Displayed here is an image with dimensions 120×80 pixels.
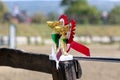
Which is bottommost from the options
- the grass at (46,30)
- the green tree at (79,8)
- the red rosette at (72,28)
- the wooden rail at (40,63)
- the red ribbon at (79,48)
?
the grass at (46,30)

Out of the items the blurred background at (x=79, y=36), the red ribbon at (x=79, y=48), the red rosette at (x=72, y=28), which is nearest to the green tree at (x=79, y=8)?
the blurred background at (x=79, y=36)

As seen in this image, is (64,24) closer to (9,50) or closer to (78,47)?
(78,47)

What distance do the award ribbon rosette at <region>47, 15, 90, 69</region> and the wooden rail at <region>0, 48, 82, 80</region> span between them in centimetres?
7

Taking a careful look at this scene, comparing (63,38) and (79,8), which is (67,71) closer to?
(63,38)

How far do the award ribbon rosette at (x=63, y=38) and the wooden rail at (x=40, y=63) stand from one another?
0.07 m

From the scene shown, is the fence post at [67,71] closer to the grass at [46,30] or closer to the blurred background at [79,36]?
the blurred background at [79,36]

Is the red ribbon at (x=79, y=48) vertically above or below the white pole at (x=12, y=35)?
above

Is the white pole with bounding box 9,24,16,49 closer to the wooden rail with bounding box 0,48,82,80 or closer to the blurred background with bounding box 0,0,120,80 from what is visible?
the blurred background with bounding box 0,0,120,80

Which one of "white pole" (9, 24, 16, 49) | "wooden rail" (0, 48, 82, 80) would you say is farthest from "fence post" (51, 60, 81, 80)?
"white pole" (9, 24, 16, 49)

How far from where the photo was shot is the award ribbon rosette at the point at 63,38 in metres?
4.29

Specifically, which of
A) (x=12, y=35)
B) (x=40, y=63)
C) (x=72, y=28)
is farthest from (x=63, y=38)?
(x=12, y=35)

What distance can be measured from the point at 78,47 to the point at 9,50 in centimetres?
153

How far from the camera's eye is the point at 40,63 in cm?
508

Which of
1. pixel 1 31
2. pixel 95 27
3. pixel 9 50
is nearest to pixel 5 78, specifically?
pixel 9 50
